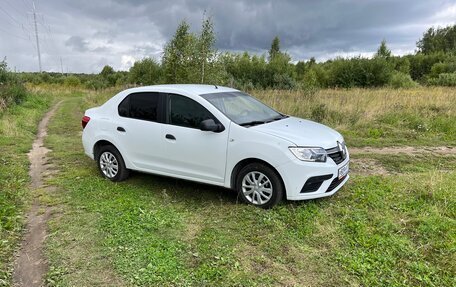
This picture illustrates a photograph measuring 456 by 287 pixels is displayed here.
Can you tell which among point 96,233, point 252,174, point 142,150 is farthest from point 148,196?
point 252,174

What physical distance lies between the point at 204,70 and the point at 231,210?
9380 millimetres

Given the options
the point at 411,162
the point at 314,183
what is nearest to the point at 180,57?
the point at 411,162

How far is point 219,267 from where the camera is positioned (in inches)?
140

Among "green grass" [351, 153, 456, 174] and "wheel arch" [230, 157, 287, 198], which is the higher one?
"wheel arch" [230, 157, 287, 198]

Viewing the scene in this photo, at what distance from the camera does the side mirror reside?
4.87 m

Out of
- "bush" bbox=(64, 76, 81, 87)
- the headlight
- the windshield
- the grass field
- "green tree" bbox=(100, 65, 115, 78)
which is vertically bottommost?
"bush" bbox=(64, 76, 81, 87)

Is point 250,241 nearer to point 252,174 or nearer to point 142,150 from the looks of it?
point 252,174

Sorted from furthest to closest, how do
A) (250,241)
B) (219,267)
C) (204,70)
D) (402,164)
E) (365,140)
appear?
(204,70), (365,140), (402,164), (250,241), (219,267)

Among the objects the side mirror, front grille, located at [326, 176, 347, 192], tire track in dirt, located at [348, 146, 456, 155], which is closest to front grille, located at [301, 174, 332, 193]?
front grille, located at [326, 176, 347, 192]

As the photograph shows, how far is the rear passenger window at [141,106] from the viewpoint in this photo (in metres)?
5.62

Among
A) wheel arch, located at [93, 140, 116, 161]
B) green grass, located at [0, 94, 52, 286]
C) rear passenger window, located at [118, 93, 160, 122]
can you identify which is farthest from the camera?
wheel arch, located at [93, 140, 116, 161]

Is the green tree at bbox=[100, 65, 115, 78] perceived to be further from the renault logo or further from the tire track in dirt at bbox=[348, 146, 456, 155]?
the renault logo

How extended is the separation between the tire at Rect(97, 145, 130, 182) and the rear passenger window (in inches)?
27.4

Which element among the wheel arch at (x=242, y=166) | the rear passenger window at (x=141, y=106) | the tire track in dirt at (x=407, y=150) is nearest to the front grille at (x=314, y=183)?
the wheel arch at (x=242, y=166)
